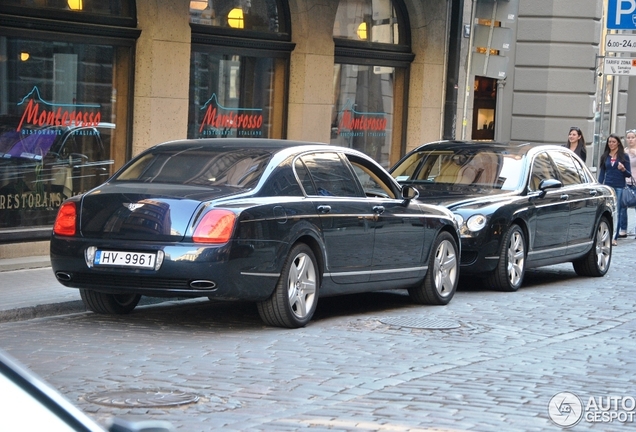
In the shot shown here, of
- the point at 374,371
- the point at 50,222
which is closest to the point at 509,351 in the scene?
the point at 374,371

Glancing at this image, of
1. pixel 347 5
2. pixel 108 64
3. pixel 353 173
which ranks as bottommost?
pixel 353 173

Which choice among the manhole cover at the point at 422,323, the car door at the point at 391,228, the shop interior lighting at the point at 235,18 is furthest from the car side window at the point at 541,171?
the shop interior lighting at the point at 235,18

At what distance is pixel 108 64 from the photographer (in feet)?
46.3

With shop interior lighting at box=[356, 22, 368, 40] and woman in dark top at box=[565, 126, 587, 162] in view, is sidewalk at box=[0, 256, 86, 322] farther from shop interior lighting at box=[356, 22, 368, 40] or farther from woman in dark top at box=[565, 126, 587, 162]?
woman in dark top at box=[565, 126, 587, 162]

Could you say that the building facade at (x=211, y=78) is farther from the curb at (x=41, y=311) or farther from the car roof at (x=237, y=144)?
the car roof at (x=237, y=144)

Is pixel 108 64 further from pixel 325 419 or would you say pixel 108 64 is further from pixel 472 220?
pixel 325 419

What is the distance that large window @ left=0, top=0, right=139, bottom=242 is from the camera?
12672 millimetres

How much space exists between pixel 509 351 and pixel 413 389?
1.86 m

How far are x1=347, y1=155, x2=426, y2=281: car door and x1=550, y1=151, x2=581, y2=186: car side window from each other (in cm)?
379

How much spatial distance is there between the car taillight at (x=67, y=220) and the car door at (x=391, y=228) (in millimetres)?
2580

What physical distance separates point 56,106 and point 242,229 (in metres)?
5.74

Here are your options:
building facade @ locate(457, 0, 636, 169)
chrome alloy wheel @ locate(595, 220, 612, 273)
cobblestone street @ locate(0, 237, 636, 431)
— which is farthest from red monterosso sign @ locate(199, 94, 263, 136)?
building facade @ locate(457, 0, 636, 169)

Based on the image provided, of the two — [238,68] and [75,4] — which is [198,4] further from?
[75,4]

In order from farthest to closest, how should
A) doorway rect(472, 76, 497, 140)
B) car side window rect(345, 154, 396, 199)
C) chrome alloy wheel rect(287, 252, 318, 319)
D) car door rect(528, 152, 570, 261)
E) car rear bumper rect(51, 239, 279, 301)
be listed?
doorway rect(472, 76, 497, 140)
car door rect(528, 152, 570, 261)
car side window rect(345, 154, 396, 199)
chrome alloy wheel rect(287, 252, 318, 319)
car rear bumper rect(51, 239, 279, 301)
